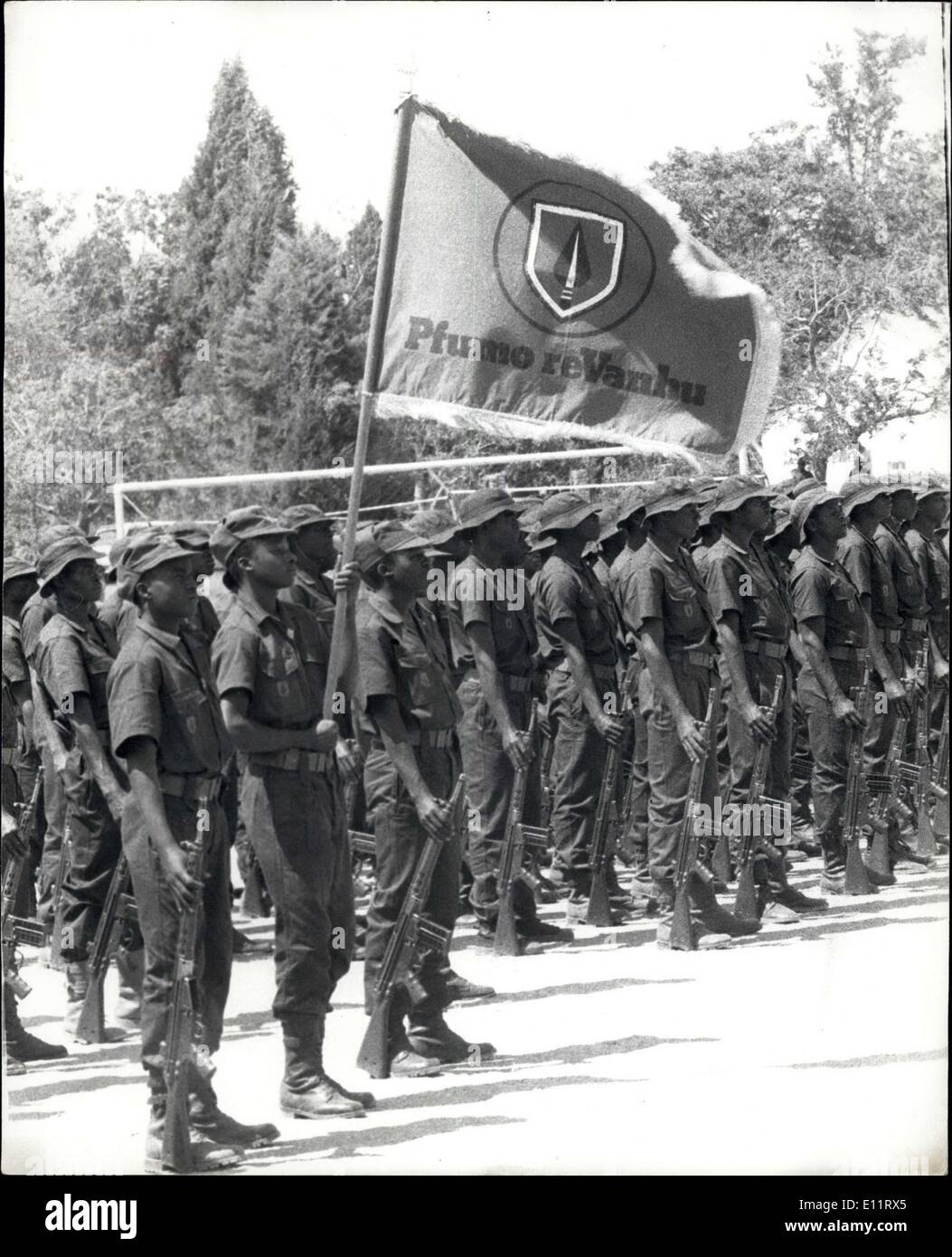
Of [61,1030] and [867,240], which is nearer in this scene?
[61,1030]

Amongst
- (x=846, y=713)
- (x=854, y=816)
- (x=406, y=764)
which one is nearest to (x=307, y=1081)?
(x=406, y=764)

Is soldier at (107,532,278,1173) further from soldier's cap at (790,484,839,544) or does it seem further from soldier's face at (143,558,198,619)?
soldier's cap at (790,484,839,544)

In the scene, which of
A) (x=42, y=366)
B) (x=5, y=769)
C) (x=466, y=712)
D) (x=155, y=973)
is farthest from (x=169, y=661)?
(x=42, y=366)

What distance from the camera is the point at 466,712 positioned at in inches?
432

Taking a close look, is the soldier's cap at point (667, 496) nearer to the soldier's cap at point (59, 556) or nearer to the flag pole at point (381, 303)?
the soldier's cap at point (59, 556)

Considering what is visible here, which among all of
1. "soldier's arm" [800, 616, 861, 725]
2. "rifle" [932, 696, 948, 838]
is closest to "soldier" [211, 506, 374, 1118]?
"soldier's arm" [800, 616, 861, 725]

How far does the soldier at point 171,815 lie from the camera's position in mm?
7020

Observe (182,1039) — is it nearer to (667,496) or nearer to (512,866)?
(512,866)

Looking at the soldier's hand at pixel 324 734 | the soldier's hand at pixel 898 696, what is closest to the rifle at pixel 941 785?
the soldier's hand at pixel 898 696

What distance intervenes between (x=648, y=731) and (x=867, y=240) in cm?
668

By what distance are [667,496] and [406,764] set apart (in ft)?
12.1

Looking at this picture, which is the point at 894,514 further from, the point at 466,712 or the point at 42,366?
the point at 42,366

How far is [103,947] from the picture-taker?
891 cm

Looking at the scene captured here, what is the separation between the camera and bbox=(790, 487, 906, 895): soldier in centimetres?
1210
